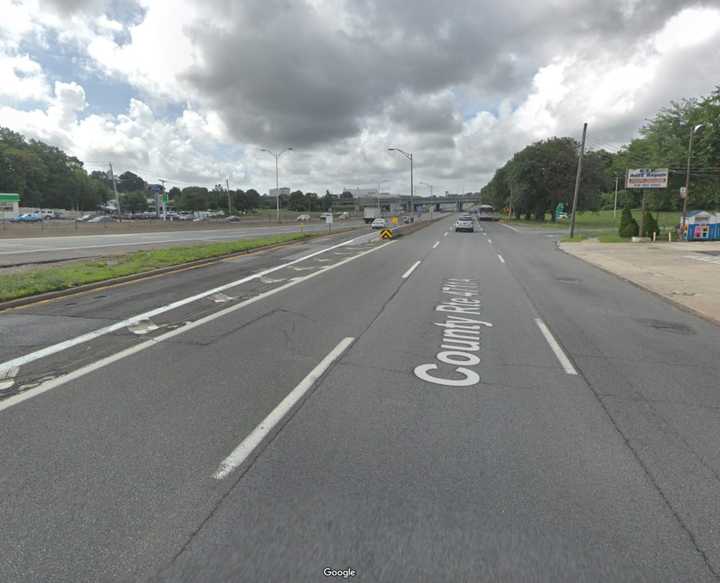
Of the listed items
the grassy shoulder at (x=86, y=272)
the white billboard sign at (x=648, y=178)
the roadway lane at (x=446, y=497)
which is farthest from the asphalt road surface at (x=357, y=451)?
the white billboard sign at (x=648, y=178)

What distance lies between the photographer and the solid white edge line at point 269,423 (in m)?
3.16

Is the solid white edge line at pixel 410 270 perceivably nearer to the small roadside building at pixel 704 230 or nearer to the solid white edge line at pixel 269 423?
the solid white edge line at pixel 269 423

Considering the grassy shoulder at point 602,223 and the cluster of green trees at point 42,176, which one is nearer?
the grassy shoulder at point 602,223

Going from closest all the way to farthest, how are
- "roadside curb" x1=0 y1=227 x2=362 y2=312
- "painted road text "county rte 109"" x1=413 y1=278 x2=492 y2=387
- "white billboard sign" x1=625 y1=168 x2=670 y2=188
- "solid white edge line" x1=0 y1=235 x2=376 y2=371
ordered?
"painted road text "county rte 109"" x1=413 y1=278 x2=492 y2=387 → "solid white edge line" x1=0 y1=235 x2=376 y2=371 → "roadside curb" x1=0 y1=227 x2=362 y2=312 → "white billboard sign" x1=625 y1=168 x2=670 y2=188

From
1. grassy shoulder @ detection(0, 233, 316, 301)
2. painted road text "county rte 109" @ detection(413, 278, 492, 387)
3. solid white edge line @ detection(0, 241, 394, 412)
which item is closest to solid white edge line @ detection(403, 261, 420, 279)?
painted road text "county rte 109" @ detection(413, 278, 492, 387)

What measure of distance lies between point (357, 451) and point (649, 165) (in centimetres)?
4190

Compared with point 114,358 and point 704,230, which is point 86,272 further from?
point 704,230

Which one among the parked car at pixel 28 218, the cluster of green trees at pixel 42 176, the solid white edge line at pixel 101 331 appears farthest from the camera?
the cluster of green trees at pixel 42 176

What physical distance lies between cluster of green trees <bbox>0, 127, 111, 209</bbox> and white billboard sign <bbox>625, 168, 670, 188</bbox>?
111 m

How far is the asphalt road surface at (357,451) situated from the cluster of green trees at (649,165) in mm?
33611

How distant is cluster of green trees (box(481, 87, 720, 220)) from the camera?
3191cm

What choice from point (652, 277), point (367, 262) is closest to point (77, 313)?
point (367, 262)

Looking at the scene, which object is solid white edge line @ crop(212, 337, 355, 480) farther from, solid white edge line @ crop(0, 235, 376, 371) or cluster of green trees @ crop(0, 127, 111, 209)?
cluster of green trees @ crop(0, 127, 111, 209)

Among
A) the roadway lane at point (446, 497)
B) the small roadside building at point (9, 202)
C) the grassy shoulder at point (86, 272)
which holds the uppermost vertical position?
the small roadside building at point (9, 202)
